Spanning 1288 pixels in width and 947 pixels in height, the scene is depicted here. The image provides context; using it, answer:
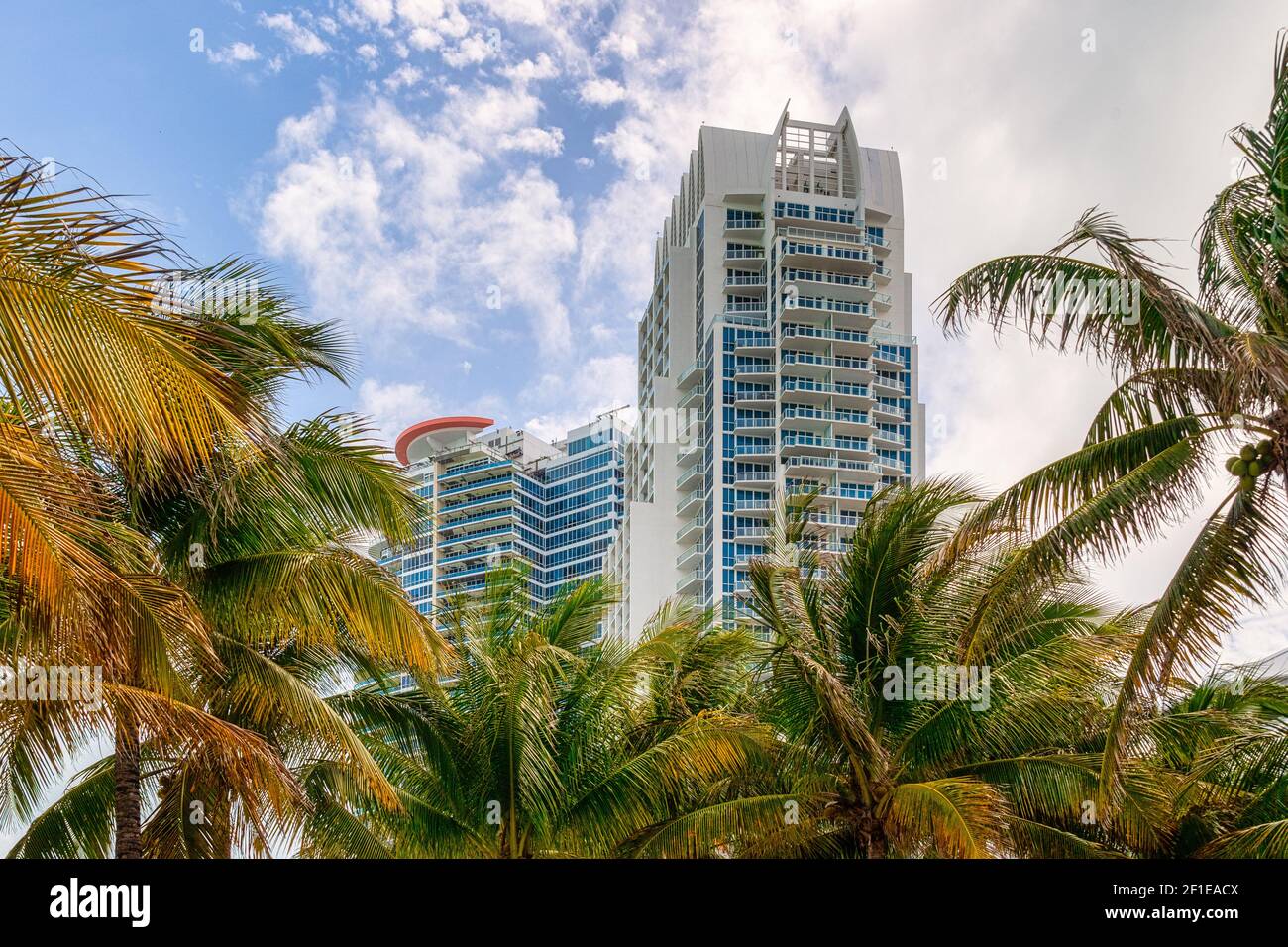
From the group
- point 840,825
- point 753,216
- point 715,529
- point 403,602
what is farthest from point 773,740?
point 753,216

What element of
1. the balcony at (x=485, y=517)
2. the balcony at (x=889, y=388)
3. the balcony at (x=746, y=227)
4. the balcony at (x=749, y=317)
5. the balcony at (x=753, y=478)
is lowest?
the balcony at (x=753, y=478)

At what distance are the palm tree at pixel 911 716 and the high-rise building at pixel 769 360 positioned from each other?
6649cm

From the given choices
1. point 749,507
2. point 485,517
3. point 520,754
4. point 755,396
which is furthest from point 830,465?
point 485,517

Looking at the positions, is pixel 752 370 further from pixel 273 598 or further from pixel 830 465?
pixel 273 598

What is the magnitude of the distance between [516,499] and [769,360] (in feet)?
233

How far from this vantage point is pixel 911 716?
15688 millimetres

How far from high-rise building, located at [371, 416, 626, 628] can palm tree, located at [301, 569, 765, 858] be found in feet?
428

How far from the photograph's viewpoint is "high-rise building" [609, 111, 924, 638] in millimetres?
87312

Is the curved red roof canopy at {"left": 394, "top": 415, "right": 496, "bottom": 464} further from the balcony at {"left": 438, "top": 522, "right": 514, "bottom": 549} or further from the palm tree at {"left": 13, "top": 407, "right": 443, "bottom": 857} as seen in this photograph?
the palm tree at {"left": 13, "top": 407, "right": 443, "bottom": 857}

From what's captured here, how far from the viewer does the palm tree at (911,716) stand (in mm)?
14891

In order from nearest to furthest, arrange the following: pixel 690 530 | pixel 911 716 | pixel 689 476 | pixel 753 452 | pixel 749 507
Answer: pixel 911 716
pixel 749 507
pixel 753 452
pixel 690 530
pixel 689 476

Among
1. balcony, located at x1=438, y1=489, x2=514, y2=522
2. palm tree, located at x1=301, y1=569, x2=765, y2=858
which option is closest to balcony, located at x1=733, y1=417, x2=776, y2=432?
palm tree, located at x1=301, y1=569, x2=765, y2=858

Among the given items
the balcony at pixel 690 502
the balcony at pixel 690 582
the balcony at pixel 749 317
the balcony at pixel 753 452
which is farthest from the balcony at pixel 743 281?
the balcony at pixel 690 582

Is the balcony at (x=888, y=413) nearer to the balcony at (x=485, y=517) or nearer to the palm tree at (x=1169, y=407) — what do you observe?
the balcony at (x=485, y=517)
